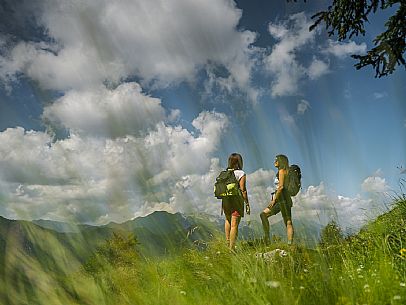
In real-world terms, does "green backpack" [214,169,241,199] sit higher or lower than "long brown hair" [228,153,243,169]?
lower

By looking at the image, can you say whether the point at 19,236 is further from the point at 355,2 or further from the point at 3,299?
the point at 355,2

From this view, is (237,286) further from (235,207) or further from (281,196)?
(281,196)

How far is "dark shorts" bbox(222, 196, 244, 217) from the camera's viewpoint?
8.03 metres

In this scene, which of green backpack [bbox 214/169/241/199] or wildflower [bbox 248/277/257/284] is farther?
green backpack [bbox 214/169/241/199]

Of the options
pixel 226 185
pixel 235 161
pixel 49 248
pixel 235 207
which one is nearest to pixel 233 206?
pixel 235 207

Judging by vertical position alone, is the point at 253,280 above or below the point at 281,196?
below

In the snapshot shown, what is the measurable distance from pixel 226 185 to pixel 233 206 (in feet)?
1.64

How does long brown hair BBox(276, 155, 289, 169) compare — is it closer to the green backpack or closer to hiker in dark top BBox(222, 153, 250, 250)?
hiker in dark top BBox(222, 153, 250, 250)

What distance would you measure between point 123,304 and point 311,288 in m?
1.67

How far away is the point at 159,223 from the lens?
4227 mm

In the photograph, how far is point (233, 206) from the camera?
8.05 meters

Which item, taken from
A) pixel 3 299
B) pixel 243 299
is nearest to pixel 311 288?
pixel 243 299

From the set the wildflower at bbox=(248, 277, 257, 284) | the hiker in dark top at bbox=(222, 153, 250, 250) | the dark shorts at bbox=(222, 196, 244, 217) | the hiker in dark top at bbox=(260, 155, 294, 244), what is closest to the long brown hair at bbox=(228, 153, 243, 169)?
the hiker in dark top at bbox=(222, 153, 250, 250)

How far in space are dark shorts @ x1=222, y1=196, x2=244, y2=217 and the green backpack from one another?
0.14m
